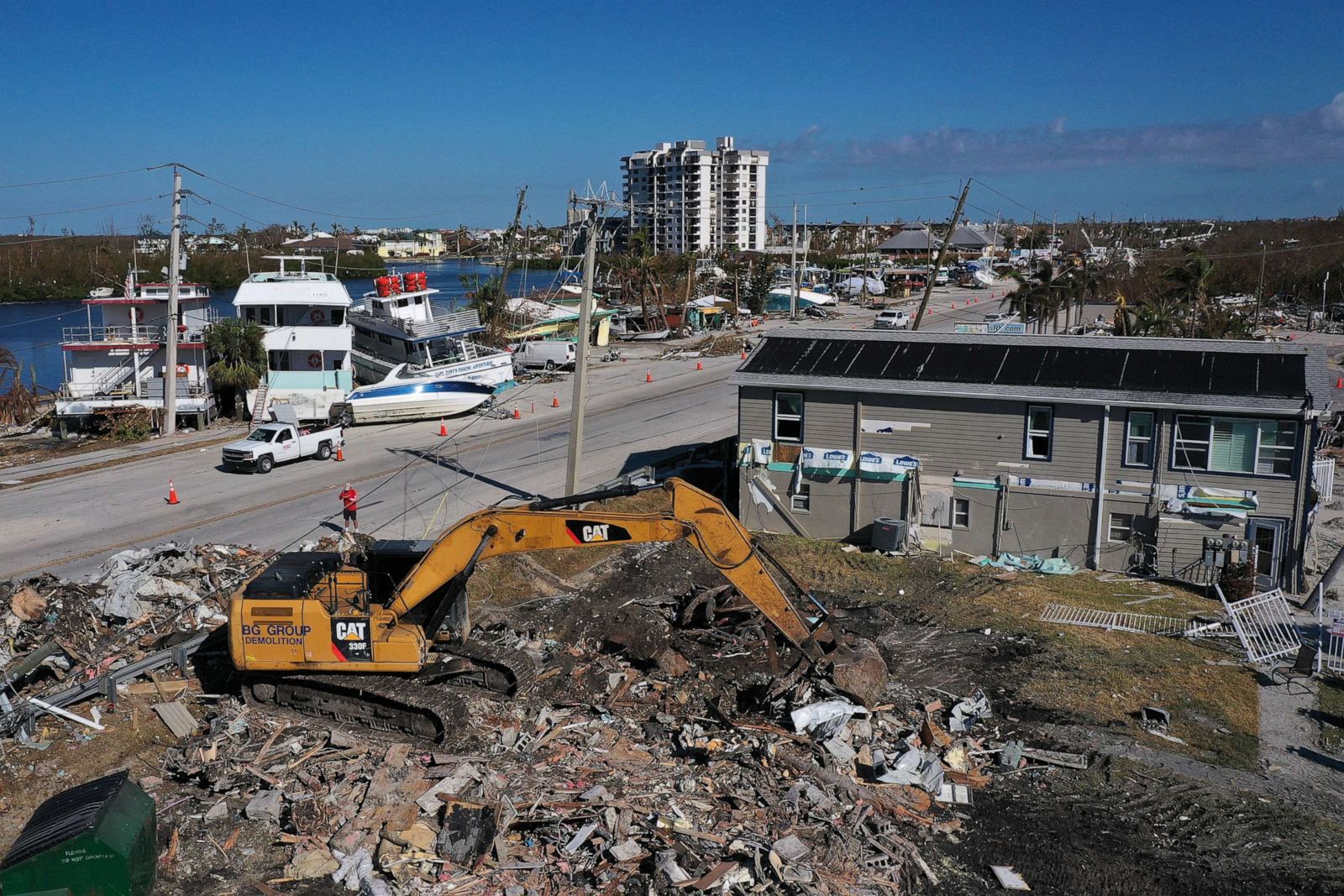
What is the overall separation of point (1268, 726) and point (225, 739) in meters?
15.5

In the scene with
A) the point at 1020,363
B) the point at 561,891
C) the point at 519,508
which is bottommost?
the point at 561,891

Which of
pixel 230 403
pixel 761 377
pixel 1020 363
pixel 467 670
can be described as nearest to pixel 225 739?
pixel 467 670

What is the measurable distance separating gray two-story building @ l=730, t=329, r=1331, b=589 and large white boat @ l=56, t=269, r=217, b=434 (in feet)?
77.3

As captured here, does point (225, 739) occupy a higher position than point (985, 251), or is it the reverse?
point (985, 251)

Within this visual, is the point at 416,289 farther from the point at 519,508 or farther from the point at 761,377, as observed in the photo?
the point at 519,508

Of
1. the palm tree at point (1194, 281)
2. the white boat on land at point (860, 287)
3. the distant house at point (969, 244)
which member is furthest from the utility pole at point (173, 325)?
the distant house at point (969, 244)

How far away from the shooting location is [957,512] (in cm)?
2525

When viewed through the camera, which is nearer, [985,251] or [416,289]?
[416,289]

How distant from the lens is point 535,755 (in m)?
14.4

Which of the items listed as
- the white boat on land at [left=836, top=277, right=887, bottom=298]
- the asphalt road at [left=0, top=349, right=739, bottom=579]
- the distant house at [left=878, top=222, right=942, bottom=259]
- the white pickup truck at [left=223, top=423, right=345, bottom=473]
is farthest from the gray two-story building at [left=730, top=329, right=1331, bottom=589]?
the distant house at [left=878, top=222, right=942, bottom=259]

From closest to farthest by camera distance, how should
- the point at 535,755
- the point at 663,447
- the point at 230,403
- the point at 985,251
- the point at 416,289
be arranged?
the point at 535,755 < the point at 663,447 < the point at 230,403 < the point at 416,289 < the point at 985,251

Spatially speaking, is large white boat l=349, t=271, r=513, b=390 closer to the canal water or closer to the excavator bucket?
the canal water

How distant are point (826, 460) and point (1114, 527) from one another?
683cm

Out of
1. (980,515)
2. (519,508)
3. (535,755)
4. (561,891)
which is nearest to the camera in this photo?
(561,891)
